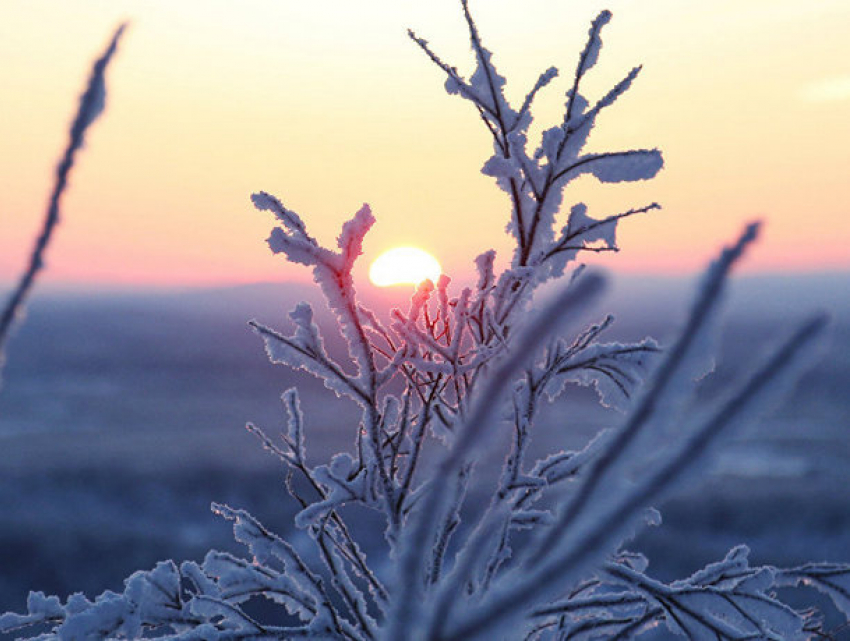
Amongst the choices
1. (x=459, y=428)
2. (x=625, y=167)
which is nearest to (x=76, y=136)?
(x=459, y=428)

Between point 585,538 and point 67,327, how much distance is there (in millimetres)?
84566

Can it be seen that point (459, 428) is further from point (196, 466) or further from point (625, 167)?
point (196, 466)

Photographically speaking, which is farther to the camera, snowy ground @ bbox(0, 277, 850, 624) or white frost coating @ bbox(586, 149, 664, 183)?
snowy ground @ bbox(0, 277, 850, 624)

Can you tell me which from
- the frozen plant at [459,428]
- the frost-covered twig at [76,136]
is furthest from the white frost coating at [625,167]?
the frost-covered twig at [76,136]

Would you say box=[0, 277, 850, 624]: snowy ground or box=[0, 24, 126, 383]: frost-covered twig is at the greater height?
box=[0, 24, 126, 383]: frost-covered twig

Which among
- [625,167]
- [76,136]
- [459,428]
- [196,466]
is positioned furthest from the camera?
[196,466]

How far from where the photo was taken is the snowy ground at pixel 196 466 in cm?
2212

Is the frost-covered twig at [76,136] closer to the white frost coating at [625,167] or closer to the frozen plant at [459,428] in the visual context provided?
the frozen plant at [459,428]

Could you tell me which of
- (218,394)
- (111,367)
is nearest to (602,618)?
(218,394)

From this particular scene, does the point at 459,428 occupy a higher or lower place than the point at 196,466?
higher

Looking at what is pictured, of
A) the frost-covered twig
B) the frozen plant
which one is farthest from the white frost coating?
the frost-covered twig

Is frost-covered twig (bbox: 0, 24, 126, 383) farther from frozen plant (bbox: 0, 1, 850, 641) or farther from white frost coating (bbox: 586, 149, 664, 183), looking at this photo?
white frost coating (bbox: 586, 149, 664, 183)

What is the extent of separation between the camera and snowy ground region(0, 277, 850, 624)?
72.6 ft

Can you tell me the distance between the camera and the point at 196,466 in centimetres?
A: 2938
